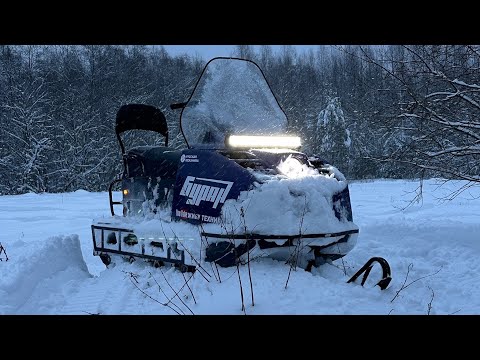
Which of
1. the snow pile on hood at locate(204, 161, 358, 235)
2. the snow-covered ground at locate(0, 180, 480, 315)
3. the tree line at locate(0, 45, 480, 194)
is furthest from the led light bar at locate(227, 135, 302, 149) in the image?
the tree line at locate(0, 45, 480, 194)

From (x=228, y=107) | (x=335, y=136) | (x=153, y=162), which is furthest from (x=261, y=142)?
(x=335, y=136)

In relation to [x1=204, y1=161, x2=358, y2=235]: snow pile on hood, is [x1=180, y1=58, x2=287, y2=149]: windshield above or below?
above

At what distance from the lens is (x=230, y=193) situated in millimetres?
3943

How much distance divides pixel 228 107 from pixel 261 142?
72 centimetres

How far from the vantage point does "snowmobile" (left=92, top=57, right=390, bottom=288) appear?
150 inches

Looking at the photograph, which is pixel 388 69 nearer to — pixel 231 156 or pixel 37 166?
pixel 231 156

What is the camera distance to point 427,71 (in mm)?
6352

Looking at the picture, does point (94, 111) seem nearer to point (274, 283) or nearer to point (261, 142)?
point (261, 142)

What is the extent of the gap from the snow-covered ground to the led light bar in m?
1.23

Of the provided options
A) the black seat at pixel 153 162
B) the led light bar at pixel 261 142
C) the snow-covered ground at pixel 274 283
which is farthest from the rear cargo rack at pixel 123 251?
the led light bar at pixel 261 142

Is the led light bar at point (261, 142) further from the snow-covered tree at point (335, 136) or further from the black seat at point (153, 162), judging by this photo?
the snow-covered tree at point (335, 136)

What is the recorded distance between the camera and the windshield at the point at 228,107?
4.86 meters

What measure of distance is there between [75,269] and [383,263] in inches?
151

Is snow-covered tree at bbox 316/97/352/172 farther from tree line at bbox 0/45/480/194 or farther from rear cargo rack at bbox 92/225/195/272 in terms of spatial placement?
rear cargo rack at bbox 92/225/195/272
